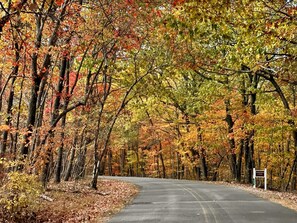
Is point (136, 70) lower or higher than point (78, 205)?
higher

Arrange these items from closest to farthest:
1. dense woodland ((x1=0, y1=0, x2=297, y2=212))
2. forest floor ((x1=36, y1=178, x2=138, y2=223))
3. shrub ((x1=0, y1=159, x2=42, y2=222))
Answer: shrub ((x1=0, y1=159, x2=42, y2=222)) → dense woodland ((x1=0, y1=0, x2=297, y2=212)) → forest floor ((x1=36, y1=178, x2=138, y2=223))

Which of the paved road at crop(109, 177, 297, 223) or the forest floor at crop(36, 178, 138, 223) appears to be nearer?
the paved road at crop(109, 177, 297, 223)

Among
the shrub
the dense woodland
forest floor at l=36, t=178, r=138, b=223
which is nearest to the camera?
the shrub

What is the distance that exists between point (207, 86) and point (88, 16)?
997 centimetres

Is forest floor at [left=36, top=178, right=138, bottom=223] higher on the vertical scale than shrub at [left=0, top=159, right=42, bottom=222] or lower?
lower

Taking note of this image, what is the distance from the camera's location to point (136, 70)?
24562 millimetres

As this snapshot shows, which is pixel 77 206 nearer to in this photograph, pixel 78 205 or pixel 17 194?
pixel 78 205

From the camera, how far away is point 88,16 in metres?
19.0

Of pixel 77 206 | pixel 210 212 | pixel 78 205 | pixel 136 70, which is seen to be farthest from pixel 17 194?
pixel 136 70

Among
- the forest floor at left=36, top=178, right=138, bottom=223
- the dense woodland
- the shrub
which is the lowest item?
the forest floor at left=36, top=178, right=138, bottom=223

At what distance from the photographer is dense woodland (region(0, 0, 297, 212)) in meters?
12.4

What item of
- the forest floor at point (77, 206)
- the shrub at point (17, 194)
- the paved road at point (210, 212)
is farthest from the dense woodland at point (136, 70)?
the paved road at point (210, 212)

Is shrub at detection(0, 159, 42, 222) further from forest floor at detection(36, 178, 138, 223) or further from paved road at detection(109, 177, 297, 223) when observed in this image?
paved road at detection(109, 177, 297, 223)

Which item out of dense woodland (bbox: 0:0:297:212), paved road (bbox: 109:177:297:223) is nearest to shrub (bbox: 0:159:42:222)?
dense woodland (bbox: 0:0:297:212)
